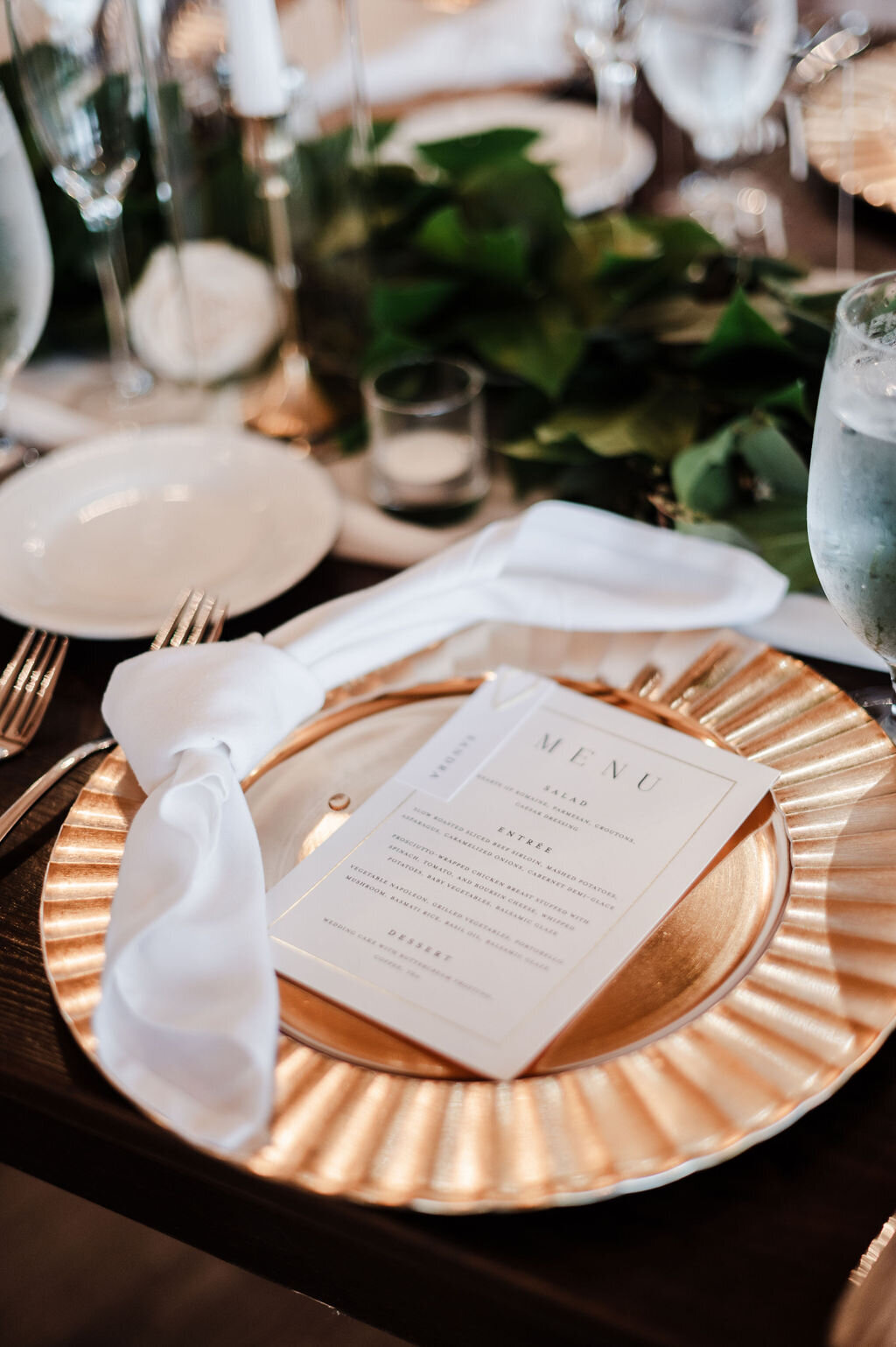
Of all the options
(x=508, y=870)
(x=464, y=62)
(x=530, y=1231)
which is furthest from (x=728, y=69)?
(x=530, y=1231)

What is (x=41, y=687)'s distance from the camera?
1.92 feet

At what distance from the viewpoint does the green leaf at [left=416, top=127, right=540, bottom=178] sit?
0.92m

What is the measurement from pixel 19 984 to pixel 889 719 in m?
0.37

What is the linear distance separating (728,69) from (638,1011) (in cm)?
77

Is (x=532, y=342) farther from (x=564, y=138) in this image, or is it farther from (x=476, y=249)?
(x=564, y=138)

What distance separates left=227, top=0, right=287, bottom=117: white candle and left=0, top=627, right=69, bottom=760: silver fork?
390 millimetres

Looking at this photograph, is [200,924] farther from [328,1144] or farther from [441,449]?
[441,449]

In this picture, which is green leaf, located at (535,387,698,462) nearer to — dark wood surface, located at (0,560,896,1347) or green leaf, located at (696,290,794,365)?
green leaf, located at (696,290,794,365)

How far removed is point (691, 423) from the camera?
691mm

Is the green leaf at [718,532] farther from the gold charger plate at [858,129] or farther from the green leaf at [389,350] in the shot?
the gold charger plate at [858,129]

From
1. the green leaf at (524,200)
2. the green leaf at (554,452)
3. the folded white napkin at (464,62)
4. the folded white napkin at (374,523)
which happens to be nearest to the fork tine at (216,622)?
the folded white napkin at (374,523)

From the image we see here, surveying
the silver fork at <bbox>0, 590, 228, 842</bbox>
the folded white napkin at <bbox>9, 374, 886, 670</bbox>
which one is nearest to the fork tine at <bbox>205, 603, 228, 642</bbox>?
the silver fork at <bbox>0, 590, 228, 842</bbox>

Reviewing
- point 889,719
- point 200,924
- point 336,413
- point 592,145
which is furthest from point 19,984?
point 592,145

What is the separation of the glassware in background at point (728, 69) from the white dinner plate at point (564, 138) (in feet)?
0.25
